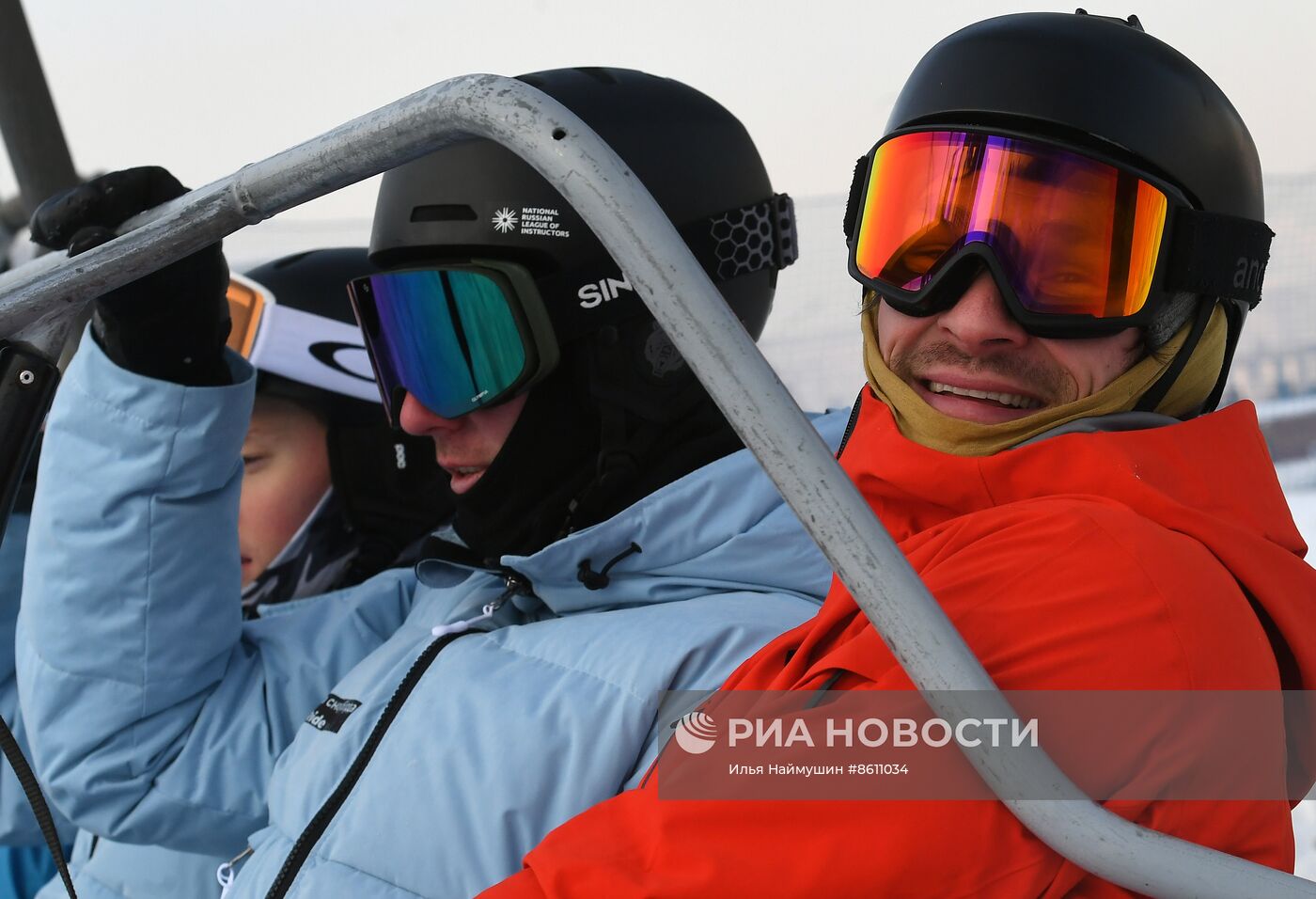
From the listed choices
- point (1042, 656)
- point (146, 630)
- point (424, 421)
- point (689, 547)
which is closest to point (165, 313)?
point (424, 421)

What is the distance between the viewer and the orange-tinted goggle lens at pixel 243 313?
2523mm

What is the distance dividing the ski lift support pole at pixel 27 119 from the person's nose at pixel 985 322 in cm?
179

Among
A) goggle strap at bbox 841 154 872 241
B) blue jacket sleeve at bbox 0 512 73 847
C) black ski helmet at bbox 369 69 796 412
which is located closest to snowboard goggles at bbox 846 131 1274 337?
goggle strap at bbox 841 154 872 241

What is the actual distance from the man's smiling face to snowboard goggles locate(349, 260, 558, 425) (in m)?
0.75

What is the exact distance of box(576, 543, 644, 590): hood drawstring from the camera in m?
1.68

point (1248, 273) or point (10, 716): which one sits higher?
point (1248, 273)

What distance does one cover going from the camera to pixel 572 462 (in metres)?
1.93

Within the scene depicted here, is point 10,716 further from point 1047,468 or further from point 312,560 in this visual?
point 1047,468

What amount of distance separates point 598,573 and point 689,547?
0.12 m

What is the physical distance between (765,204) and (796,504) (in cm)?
134

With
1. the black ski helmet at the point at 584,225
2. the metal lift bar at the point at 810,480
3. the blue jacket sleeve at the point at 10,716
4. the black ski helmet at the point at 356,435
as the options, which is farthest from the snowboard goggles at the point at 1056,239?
the blue jacket sleeve at the point at 10,716

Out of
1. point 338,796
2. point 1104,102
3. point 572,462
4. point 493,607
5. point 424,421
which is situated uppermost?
point 1104,102

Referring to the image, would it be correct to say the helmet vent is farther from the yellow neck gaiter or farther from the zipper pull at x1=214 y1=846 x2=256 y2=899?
the zipper pull at x1=214 y1=846 x2=256 y2=899

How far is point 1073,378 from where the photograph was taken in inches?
48.8
